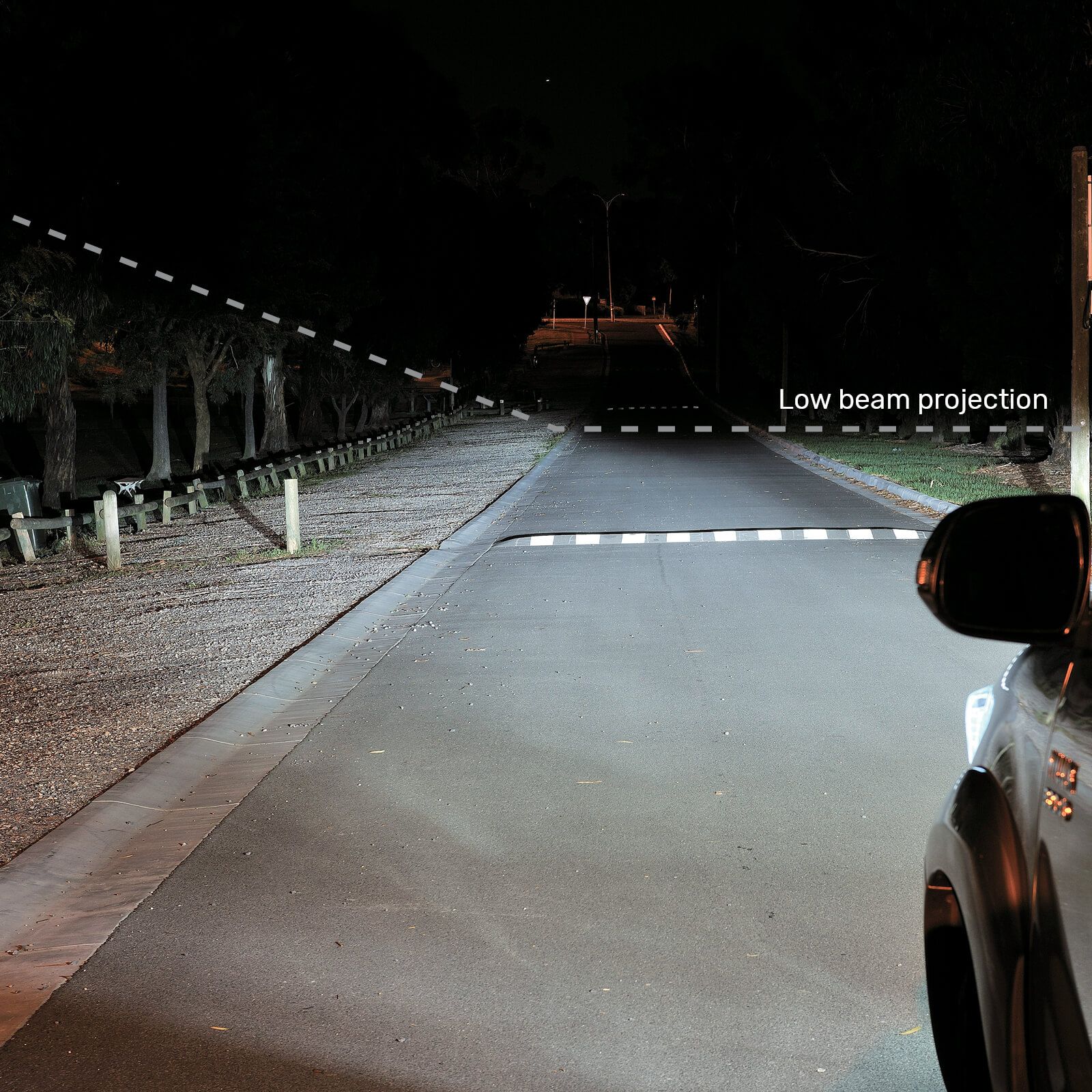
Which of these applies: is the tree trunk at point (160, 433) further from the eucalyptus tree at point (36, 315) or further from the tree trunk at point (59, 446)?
the eucalyptus tree at point (36, 315)

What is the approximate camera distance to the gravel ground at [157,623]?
22.1 feet

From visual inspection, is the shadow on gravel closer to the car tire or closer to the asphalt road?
the asphalt road

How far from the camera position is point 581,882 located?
4.86 m

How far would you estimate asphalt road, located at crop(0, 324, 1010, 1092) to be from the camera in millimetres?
3625

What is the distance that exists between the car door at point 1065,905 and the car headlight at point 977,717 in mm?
639

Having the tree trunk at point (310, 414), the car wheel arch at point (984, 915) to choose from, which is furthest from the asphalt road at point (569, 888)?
the tree trunk at point (310, 414)

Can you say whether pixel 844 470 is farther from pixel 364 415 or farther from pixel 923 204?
pixel 364 415

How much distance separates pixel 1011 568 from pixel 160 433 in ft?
126

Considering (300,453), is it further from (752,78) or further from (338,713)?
(752,78)

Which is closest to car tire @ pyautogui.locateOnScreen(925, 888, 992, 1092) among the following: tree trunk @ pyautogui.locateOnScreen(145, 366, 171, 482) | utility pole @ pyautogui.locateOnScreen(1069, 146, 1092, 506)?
utility pole @ pyautogui.locateOnScreen(1069, 146, 1092, 506)

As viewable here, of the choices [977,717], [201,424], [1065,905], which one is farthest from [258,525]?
[201,424]

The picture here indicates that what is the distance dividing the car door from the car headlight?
64 centimetres

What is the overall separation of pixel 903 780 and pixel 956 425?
39.1 meters

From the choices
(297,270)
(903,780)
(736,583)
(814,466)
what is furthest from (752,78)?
(903,780)
